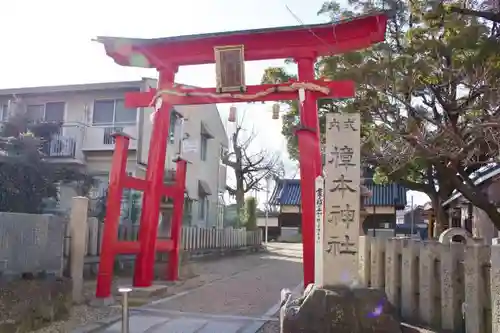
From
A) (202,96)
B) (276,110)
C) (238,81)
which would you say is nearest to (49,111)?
(202,96)

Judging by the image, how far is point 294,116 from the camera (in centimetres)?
1680

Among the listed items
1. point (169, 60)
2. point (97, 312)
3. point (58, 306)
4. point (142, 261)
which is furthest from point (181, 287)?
point (169, 60)

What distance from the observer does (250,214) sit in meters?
31.6

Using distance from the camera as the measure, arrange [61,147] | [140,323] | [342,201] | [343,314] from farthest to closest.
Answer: [61,147]
[140,323]
[342,201]
[343,314]

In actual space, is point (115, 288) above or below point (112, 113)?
below

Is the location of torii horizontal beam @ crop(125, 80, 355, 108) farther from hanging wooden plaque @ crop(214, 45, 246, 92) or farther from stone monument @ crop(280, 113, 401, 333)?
stone monument @ crop(280, 113, 401, 333)

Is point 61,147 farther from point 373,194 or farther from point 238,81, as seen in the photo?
point 373,194

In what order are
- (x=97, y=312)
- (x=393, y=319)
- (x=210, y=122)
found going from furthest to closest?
(x=210, y=122), (x=97, y=312), (x=393, y=319)

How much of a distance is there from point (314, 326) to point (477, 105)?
532cm

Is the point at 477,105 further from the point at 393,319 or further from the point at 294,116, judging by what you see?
the point at 294,116

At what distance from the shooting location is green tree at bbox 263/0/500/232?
27.4 ft

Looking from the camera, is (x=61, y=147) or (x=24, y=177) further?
(x=61, y=147)

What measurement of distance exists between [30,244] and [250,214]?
23838 millimetres

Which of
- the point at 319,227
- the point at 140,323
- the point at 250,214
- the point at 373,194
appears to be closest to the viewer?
the point at 319,227
